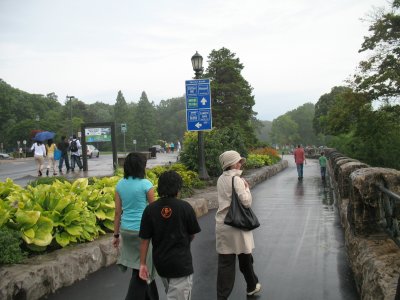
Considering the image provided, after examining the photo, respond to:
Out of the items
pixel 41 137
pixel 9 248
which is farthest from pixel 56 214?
pixel 41 137

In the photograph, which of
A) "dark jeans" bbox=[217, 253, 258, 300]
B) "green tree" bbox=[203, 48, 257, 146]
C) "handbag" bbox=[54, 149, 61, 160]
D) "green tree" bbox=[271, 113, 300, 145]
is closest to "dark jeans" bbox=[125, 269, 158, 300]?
"dark jeans" bbox=[217, 253, 258, 300]

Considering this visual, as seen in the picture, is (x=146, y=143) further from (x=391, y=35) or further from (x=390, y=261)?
(x=390, y=261)

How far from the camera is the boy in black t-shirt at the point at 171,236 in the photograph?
3432 mm

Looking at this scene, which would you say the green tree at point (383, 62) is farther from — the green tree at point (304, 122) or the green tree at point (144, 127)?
the green tree at point (304, 122)

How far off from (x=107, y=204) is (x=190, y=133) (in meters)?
9.83

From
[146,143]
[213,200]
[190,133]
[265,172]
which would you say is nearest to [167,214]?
[213,200]

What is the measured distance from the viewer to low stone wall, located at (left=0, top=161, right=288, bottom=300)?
4391 mm

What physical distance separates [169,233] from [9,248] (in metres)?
2.51

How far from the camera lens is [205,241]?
24.3 feet

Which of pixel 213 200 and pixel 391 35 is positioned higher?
pixel 391 35

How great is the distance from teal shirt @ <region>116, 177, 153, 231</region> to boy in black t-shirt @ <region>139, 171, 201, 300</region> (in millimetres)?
535

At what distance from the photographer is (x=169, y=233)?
3.43 m

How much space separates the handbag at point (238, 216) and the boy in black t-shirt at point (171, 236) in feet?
3.02

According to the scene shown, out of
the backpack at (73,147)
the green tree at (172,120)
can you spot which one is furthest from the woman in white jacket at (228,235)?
the green tree at (172,120)
